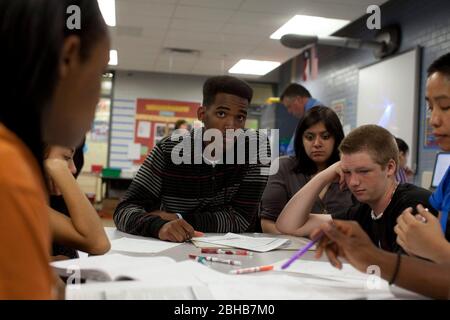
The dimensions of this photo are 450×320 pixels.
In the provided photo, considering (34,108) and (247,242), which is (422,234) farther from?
(34,108)

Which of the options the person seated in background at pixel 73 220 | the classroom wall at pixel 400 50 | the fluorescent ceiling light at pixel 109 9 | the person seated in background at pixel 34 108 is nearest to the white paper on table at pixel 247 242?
the person seated in background at pixel 73 220

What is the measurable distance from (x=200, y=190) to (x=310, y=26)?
4.22 metres

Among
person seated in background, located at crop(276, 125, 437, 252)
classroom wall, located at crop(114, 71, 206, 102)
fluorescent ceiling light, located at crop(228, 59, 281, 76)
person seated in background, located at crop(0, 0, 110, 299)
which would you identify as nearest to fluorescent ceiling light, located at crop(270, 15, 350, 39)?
fluorescent ceiling light, located at crop(228, 59, 281, 76)

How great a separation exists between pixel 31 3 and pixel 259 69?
7693 mm

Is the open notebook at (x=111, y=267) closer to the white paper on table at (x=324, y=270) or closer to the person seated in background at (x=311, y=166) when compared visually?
the white paper on table at (x=324, y=270)

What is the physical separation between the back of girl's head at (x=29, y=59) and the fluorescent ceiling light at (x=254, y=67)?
23.0 ft

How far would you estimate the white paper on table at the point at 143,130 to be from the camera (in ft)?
29.8

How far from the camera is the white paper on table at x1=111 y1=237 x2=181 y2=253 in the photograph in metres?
1.36

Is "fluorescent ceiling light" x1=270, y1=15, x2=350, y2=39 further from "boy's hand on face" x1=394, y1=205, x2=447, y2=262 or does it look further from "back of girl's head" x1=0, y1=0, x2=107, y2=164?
"back of girl's head" x1=0, y1=0, x2=107, y2=164

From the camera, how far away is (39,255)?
0.49 m

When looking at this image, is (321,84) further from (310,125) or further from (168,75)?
(310,125)

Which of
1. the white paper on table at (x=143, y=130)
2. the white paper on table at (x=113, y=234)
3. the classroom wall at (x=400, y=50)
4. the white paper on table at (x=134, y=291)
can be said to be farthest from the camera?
the white paper on table at (x=143, y=130)

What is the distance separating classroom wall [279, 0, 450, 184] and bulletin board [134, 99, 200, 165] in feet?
9.62

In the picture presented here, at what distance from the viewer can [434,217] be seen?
3.63ft
